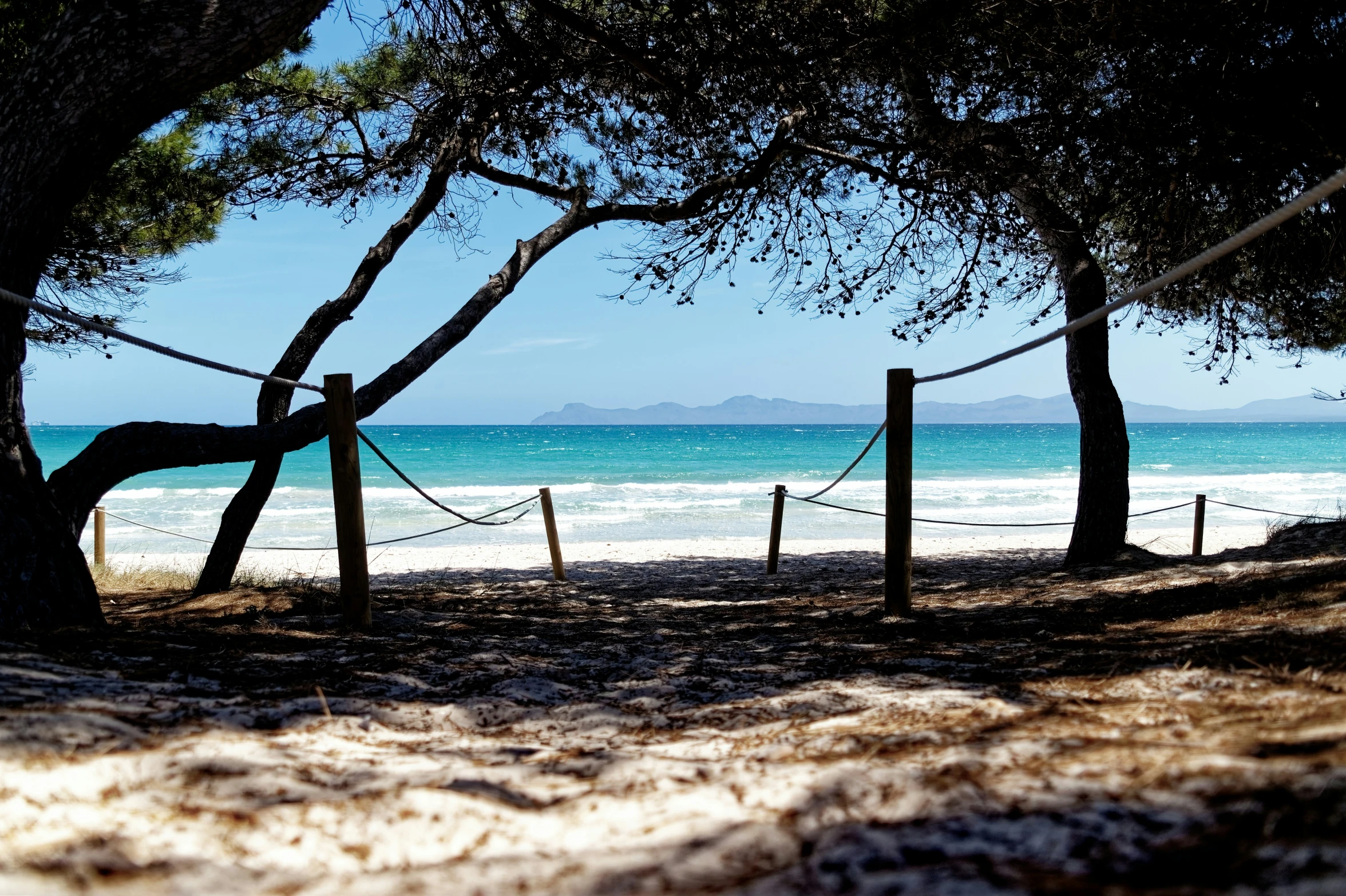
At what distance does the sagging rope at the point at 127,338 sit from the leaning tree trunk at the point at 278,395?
2568 millimetres

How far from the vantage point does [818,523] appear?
1738 cm

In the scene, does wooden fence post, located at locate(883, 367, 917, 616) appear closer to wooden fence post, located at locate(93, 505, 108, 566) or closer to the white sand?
the white sand

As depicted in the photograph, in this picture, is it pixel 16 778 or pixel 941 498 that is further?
pixel 941 498

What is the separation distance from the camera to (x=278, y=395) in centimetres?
650

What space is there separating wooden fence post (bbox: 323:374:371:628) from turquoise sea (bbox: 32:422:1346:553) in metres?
10.6

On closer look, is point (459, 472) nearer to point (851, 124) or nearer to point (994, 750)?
point (851, 124)

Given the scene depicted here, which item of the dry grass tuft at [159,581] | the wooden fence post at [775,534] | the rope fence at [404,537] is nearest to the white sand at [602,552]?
the rope fence at [404,537]

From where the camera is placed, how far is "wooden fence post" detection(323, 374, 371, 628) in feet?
13.5

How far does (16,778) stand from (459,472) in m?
33.9

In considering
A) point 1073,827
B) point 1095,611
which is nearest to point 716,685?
point 1073,827

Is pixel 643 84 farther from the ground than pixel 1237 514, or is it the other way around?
pixel 643 84

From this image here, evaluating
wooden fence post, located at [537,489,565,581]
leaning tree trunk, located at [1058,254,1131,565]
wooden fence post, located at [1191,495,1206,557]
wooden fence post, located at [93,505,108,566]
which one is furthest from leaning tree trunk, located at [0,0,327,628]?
wooden fence post, located at [1191,495,1206,557]

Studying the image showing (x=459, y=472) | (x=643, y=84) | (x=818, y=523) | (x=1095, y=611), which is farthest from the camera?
(x=459, y=472)

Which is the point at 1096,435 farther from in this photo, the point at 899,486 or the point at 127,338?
the point at 127,338
